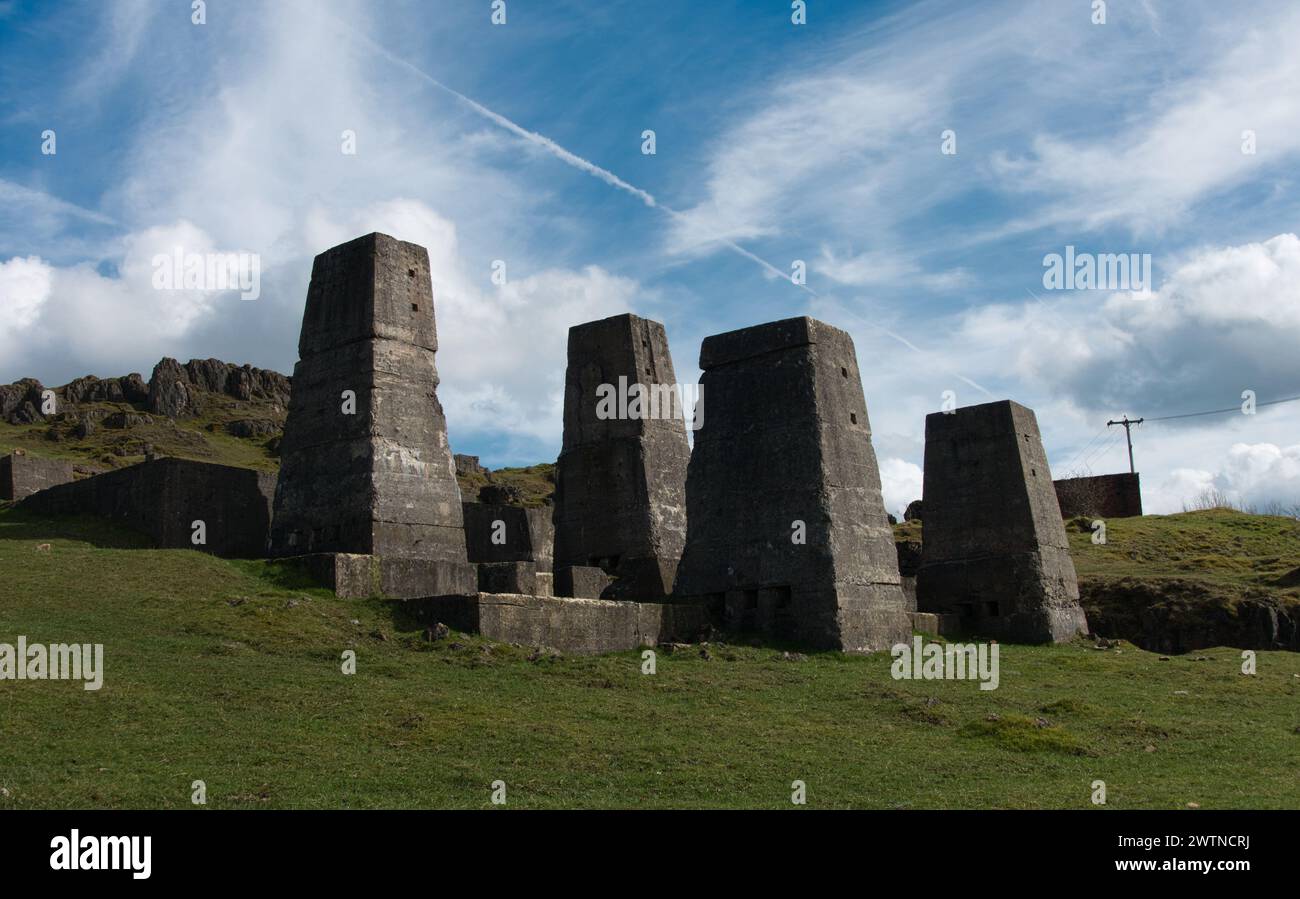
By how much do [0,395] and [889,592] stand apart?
47960mm

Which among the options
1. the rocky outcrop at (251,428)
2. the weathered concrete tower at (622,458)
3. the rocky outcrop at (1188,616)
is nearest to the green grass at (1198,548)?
the rocky outcrop at (1188,616)

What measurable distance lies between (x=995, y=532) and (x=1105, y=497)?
2423 centimetres

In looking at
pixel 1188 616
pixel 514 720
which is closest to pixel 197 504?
pixel 514 720

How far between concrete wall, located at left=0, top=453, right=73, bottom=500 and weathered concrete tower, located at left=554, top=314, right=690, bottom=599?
1306 centimetres

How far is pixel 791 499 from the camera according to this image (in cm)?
2108

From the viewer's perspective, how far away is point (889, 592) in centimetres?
2162

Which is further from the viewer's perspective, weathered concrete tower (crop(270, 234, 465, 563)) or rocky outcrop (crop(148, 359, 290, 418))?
rocky outcrop (crop(148, 359, 290, 418))

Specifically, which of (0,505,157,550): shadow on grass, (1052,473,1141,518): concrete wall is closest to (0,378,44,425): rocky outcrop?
(0,505,157,550): shadow on grass

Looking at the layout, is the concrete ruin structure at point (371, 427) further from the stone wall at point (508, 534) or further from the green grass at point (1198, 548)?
the green grass at point (1198, 548)

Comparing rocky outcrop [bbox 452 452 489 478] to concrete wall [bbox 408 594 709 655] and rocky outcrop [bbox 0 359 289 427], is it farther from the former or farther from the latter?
concrete wall [bbox 408 594 709 655]

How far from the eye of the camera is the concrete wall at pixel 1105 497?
4806 cm

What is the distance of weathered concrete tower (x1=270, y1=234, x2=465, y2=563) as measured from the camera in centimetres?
2036

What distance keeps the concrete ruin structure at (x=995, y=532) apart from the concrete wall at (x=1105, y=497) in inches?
861

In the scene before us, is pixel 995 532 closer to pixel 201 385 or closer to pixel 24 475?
pixel 24 475
